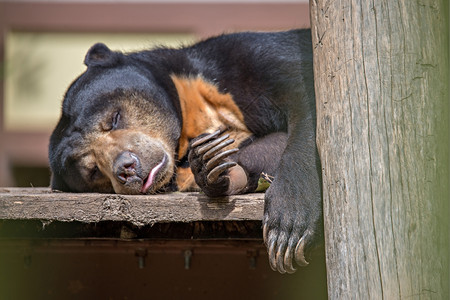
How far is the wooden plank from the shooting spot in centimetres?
336

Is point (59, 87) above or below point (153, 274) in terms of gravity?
above

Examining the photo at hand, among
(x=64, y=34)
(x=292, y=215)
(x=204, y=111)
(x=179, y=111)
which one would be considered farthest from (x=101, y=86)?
(x=64, y=34)

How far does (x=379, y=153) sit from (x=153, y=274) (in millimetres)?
1991

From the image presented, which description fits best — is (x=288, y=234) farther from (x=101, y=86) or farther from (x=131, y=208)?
(x=101, y=86)

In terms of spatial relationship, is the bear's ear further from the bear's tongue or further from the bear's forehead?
the bear's tongue

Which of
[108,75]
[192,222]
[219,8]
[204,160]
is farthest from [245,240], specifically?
[219,8]

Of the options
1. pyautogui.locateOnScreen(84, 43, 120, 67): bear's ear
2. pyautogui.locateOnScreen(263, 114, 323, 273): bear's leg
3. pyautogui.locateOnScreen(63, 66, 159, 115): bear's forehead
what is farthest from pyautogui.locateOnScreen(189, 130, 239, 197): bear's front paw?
pyautogui.locateOnScreen(84, 43, 120, 67): bear's ear

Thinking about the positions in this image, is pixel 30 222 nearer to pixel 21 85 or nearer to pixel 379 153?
pixel 379 153

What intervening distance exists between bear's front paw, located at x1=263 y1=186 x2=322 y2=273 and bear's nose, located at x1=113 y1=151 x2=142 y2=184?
3.30 ft

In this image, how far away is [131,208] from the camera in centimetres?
336

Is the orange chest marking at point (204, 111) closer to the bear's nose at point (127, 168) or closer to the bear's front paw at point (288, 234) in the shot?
the bear's nose at point (127, 168)

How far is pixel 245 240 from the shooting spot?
401 cm

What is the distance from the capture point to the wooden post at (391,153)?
8.82 ft

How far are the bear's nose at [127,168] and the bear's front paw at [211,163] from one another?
61cm
